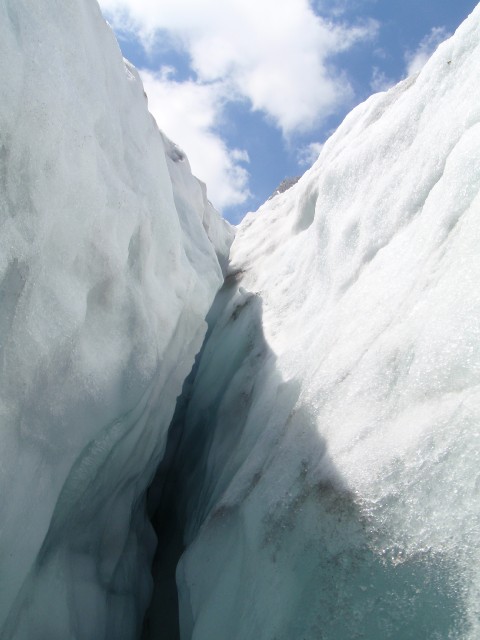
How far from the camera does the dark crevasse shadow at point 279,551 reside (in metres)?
1.57

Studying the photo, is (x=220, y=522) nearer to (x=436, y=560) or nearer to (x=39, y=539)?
(x=39, y=539)

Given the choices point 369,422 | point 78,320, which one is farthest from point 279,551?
point 78,320

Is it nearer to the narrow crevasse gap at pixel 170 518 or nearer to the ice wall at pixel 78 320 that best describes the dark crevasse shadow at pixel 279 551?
the narrow crevasse gap at pixel 170 518

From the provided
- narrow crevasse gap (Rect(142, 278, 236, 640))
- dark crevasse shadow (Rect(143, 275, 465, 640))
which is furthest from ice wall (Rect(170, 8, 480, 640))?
narrow crevasse gap (Rect(142, 278, 236, 640))

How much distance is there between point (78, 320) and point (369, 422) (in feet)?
3.72

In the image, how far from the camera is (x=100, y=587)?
2.84 m

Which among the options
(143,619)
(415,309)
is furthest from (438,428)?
(143,619)

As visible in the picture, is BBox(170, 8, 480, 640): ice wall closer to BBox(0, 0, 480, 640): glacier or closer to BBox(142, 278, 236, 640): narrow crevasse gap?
BBox(0, 0, 480, 640): glacier

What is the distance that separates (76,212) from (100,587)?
1816 millimetres

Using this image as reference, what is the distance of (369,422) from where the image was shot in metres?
1.98

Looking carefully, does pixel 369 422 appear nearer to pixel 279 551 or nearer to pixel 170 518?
pixel 279 551

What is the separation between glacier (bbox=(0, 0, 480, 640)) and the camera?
1698 millimetres

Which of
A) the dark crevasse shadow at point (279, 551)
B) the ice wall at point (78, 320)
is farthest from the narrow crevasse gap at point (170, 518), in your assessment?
the ice wall at point (78, 320)

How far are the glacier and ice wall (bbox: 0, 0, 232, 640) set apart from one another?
0.04ft
